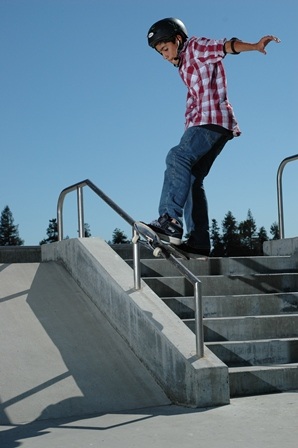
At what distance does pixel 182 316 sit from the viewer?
24.5 ft

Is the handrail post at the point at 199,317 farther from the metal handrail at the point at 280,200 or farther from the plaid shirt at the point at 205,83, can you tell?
the metal handrail at the point at 280,200

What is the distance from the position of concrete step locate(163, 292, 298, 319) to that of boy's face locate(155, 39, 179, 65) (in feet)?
7.76

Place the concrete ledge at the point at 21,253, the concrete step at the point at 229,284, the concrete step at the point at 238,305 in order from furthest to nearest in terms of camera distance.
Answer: the concrete ledge at the point at 21,253
the concrete step at the point at 229,284
the concrete step at the point at 238,305

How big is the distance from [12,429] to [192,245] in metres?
2.31

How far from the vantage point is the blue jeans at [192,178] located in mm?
6535

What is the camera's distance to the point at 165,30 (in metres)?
6.47

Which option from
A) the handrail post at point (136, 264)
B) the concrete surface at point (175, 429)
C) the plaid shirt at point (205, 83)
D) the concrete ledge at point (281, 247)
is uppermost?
the plaid shirt at point (205, 83)

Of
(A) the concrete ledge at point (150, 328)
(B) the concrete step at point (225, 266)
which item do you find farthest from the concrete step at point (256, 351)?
(B) the concrete step at point (225, 266)

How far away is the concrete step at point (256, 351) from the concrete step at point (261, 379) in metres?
0.27

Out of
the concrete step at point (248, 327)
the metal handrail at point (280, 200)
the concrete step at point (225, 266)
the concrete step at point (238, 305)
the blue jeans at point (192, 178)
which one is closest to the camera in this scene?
the blue jeans at point (192, 178)

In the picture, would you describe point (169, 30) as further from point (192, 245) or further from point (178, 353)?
point (178, 353)

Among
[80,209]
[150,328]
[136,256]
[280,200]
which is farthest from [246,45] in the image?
[280,200]

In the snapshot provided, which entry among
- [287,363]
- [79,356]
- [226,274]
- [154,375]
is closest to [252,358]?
[287,363]

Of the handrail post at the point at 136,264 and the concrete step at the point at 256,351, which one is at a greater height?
the handrail post at the point at 136,264
